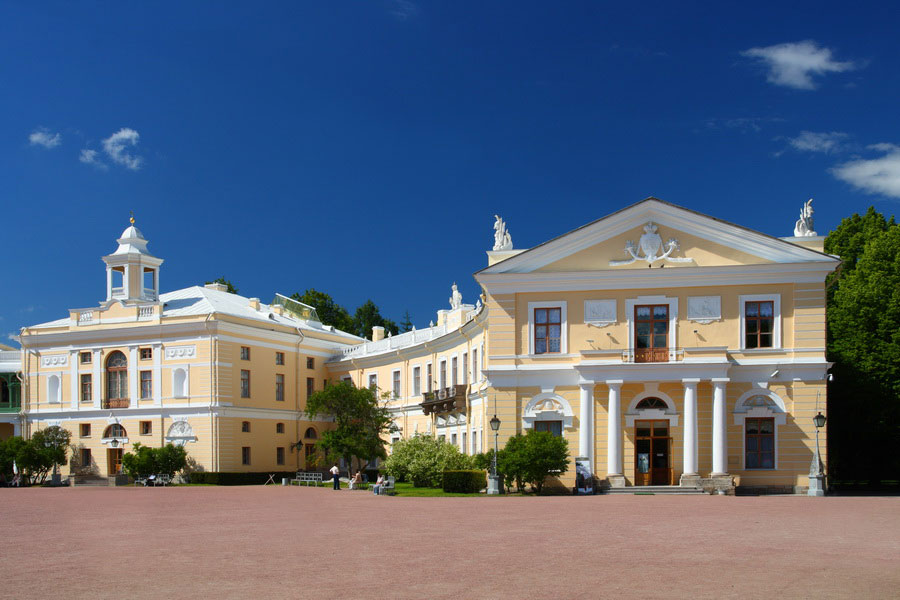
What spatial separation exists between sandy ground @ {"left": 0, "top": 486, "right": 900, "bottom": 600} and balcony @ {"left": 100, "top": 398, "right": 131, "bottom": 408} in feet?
103

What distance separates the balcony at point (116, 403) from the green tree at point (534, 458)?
2966 centimetres

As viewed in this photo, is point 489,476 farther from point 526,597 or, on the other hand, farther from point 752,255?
point 526,597

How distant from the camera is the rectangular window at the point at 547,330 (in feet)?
127

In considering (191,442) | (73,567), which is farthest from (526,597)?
(191,442)

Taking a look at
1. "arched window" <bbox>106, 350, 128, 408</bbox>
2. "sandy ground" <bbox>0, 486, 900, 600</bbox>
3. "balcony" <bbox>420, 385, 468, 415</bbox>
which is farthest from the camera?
"arched window" <bbox>106, 350, 128, 408</bbox>

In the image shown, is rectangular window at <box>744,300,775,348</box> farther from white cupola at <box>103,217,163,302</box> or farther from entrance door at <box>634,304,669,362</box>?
white cupola at <box>103,217,163,302</box>

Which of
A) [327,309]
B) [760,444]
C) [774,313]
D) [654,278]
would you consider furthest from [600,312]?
[327,309]

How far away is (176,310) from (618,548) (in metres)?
46.6

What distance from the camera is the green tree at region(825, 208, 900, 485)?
140ft

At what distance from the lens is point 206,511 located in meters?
27.8

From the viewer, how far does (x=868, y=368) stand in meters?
42.8

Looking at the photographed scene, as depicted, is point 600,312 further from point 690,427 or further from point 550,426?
point 690,427

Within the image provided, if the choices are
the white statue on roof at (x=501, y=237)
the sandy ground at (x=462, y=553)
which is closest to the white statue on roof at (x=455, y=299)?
the white statue on roof at (x=501, y=237)

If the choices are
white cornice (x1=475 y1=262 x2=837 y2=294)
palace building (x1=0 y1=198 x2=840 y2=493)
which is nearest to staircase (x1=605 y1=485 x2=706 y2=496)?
palace building (x1=0 y1=198 x2=840 y2=493)
